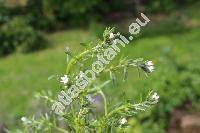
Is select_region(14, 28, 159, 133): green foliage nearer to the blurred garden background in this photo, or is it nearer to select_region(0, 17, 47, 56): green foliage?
the blurred garden background

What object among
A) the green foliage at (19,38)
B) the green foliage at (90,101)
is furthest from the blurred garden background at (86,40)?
the green foliage at (90,101)

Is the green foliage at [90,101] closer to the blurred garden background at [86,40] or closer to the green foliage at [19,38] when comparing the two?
the blurred garden background at [86,40]

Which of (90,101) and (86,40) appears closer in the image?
(90,101)

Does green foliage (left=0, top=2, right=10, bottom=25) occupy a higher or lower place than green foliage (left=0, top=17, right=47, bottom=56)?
higher

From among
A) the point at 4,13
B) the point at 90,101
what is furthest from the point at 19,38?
the point at 90,101

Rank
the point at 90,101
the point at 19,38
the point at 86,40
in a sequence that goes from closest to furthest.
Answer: the point at 90,101
the point at 86,40
the point at 19,38

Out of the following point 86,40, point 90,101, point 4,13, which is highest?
point 4,13

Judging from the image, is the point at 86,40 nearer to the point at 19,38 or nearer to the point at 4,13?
the point at 19,38

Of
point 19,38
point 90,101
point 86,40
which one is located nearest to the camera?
point 90,101

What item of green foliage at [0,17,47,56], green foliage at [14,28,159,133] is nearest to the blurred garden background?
green foliage at [0,17,47,56]
